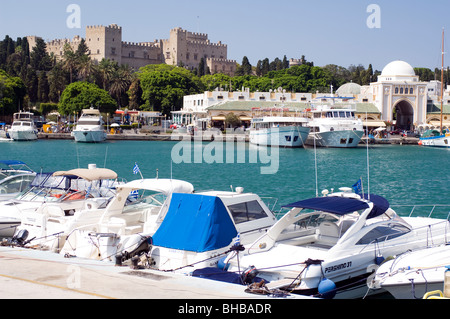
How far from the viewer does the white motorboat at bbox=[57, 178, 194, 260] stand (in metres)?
12.4

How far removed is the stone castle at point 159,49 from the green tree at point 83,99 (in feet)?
181

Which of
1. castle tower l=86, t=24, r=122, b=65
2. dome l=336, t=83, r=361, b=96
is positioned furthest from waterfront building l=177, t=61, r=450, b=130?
castle tower l=86, t=24, r=122, b=65

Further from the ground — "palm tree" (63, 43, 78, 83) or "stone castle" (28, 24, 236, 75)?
"stone castle" (28, 24, 236, 75)

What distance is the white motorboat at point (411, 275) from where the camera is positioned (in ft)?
33.2

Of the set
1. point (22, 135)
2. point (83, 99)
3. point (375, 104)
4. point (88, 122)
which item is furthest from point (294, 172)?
point (375, 104)

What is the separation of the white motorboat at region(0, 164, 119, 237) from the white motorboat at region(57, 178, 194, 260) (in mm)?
959

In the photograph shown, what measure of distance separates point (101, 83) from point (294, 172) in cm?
7002

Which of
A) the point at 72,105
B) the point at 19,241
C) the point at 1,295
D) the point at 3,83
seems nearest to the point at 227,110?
the point at 72,105

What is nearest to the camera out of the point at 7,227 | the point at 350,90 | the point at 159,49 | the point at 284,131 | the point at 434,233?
the point at 434,233

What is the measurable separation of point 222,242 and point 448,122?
8769cm

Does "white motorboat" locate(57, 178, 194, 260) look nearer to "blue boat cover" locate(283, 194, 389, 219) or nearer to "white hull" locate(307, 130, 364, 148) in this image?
"blue boat cover" locate(283, 194, 389, 219)

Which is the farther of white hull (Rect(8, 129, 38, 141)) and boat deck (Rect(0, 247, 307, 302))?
white hull (Rect(8, 129, 38, 141))

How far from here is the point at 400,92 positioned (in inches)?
3536

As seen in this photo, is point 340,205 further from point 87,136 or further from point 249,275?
point 87,136
